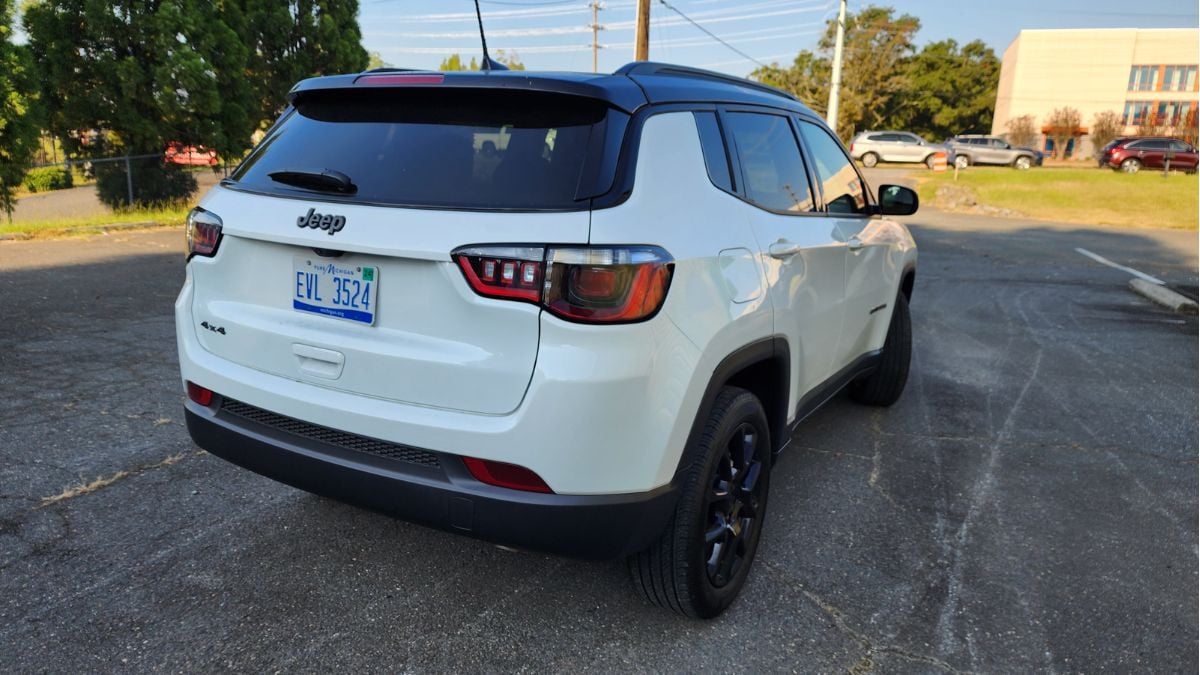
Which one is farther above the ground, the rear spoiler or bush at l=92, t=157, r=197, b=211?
the rear spoiler

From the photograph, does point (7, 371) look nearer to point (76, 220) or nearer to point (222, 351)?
point (222, 351)

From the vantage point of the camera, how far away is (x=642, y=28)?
65.0ft

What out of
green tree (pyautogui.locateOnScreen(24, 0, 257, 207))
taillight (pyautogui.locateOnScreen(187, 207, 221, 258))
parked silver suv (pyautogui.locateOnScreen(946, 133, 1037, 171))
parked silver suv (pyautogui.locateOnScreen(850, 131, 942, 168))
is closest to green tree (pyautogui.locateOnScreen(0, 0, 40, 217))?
green tree (pyautogui.locateOnScreen(24, 0, 257, 207))

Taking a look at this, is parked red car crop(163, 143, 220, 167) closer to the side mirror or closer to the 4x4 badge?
the side mirror

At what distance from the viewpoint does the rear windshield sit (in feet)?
7.23

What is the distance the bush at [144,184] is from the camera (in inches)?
528

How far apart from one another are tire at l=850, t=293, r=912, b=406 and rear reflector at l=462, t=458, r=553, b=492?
3193mm

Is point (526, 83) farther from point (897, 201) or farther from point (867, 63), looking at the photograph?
point (867, 63)

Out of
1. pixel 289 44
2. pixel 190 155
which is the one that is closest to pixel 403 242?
pixel 190 155

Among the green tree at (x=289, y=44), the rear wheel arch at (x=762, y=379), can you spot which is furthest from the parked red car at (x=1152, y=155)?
the rear wheel arch at (x=762, y=379)

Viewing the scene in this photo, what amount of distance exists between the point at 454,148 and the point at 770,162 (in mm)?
1342

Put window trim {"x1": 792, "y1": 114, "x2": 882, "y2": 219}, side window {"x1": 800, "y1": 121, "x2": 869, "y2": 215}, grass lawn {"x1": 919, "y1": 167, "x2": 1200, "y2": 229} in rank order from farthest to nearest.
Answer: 1. grass lawn {"x1": 919, "y1": 167, "x2": 1200, "y2": 229}
2. side window {"x1": 800, "y1": 121, "x2": 869, "y2": 215}
3. window trim {"x1": 792, "y1": 114, "x2": 882, "y2": 219}

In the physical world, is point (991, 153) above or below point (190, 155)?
above

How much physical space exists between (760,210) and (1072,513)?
2.17m
